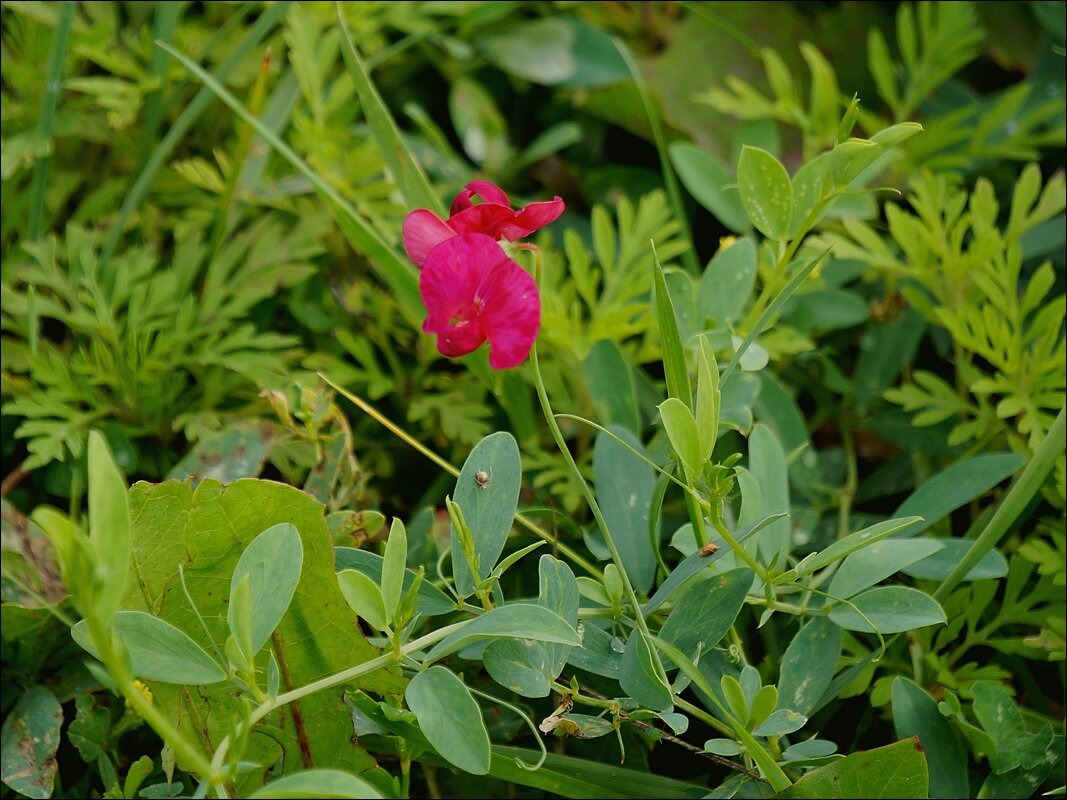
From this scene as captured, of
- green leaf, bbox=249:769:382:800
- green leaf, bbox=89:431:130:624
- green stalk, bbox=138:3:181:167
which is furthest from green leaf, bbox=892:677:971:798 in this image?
green stalk, bbox=138:3:181:167

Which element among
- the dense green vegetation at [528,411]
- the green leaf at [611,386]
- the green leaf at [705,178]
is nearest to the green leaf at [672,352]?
the dense green vegetation at [528,411]

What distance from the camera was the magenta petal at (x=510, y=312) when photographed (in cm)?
62

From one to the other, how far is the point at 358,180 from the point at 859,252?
1.69 feet

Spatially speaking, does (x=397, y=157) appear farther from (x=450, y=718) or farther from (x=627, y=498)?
(x=450, y=718)

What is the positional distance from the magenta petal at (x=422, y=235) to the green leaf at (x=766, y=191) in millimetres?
216

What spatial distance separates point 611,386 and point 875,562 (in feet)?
0.94

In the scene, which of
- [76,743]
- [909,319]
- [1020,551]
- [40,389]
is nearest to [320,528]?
[76,743]

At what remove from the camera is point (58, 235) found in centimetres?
115

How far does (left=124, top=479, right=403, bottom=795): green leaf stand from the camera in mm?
722

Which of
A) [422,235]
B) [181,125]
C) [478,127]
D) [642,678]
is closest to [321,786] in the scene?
[642,678]

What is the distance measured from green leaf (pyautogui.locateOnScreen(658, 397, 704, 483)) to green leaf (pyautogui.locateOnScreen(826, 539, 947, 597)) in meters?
0.16

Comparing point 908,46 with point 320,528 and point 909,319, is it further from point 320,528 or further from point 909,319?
point 320,528

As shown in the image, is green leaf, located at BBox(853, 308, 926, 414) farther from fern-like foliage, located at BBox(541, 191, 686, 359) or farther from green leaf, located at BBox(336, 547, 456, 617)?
green leaf, located at BBox(336, 547, 456, 617)

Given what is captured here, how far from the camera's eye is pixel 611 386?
916mm
